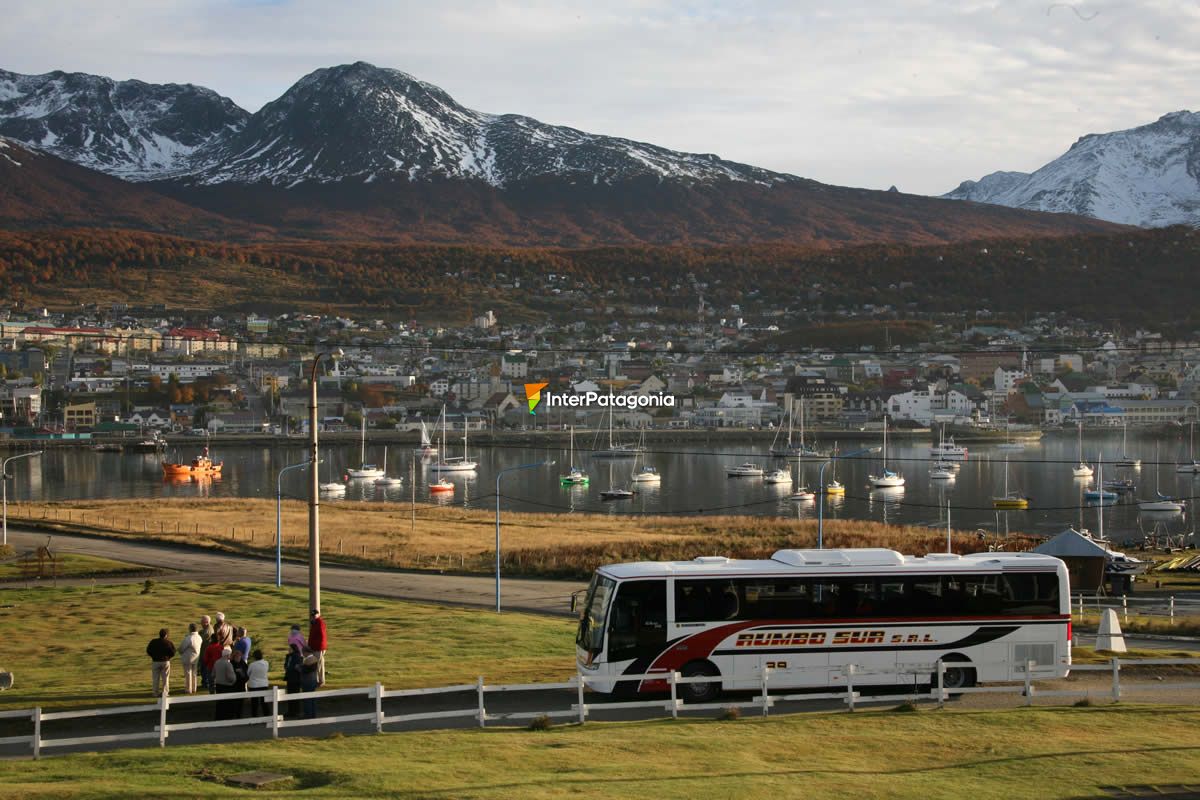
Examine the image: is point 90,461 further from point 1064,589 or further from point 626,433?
point 1064,589

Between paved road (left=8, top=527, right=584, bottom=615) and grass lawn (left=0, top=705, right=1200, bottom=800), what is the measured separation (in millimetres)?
14287

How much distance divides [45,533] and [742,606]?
1434 inches

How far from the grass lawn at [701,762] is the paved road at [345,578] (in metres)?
14.3

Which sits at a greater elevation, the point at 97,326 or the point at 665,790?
the point at 97,326

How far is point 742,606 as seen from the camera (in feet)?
54.4

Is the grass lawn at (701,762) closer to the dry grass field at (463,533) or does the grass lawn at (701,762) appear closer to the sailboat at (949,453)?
the dry grass field at (463,533)

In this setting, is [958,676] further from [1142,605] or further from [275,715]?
[1142,605]

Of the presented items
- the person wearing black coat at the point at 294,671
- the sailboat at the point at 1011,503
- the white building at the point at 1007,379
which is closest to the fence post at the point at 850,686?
the person wearing black coat at the point at 294,671

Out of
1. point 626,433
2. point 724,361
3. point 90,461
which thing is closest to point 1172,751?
point 90,461

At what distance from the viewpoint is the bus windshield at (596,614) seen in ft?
54.3

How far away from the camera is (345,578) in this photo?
33938 mm

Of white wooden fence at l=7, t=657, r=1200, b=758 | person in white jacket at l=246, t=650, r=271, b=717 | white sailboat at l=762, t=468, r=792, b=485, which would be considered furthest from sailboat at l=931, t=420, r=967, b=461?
person in white jacket at l=246, t=650, r=271, b=717

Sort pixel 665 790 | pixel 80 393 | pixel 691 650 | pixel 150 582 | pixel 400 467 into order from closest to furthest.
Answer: pixel 665 790 < pixel 691 650 < pixel 150 582 < pixel 400 467 < pixel 80 393

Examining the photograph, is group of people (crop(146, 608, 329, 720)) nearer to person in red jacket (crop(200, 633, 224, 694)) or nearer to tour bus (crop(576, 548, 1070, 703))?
person in red jacket (crop(200, 633, 224, 694))
